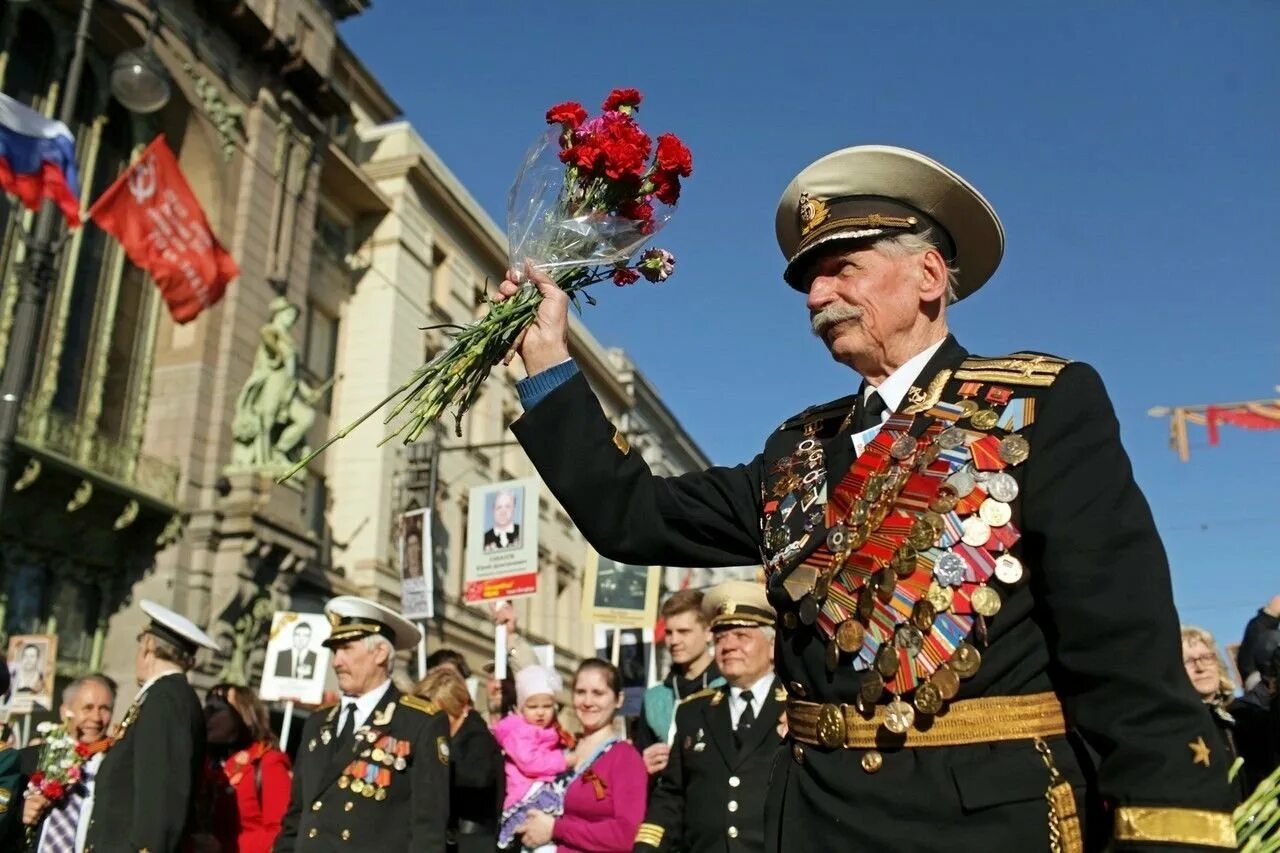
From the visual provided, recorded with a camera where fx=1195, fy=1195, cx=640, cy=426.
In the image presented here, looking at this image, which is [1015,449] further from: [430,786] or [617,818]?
[617,818]

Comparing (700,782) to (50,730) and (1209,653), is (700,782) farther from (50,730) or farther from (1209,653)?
(50,730)

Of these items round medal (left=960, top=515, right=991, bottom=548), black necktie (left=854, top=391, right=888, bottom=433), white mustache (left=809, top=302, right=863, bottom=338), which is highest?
white mustache (left=809, top=302, right=863, bottom=338)

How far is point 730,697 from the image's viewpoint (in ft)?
17.9

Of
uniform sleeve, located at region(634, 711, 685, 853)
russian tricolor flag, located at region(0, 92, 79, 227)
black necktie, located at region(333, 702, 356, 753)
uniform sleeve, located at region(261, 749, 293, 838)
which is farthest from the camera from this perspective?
russian tricolor flag, located at region(0, 92, 79, 227)

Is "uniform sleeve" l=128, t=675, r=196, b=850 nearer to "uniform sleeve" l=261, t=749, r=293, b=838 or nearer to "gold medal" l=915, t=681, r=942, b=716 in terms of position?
"uniform sleeve" l=261, t=749, r=293, b=838

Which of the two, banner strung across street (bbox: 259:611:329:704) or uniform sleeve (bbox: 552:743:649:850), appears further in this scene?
banner strung across street (bbox: 259:611:329:704)

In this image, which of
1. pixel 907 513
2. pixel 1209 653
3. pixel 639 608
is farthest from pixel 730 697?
pixel 639 608

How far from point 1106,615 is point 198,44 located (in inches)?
807

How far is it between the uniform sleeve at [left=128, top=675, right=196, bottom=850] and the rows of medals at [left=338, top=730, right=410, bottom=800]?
29.8 inches

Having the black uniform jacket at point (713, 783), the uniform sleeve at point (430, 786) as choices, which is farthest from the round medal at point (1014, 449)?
the uniform sleeve at point (430, 786)

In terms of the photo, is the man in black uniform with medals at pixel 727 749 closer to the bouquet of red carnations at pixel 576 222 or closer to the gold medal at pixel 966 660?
the bouquet of red carnations at pixel 576 222

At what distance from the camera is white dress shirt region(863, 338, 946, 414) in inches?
97.0

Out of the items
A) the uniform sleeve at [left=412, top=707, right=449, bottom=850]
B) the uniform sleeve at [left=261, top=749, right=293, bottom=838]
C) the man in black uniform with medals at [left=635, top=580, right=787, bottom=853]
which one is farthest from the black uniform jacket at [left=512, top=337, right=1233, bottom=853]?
the uniform sleeve at [left=261, top=749, right=293, bottom=838]

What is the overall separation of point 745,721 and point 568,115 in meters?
3.10
